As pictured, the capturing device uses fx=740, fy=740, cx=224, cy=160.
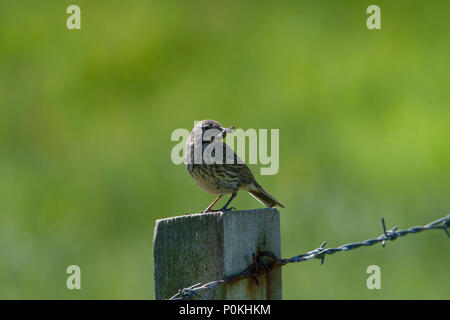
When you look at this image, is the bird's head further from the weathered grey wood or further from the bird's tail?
the weathered grey wood

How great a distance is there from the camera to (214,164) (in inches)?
239

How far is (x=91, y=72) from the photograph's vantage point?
1641 cm

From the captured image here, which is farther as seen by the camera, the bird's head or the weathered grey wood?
the bird's head

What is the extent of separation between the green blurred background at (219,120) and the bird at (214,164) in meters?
3.49

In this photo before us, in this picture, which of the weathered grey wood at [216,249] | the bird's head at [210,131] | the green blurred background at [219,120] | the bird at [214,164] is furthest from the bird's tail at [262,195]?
the green blurred background at [219,120]

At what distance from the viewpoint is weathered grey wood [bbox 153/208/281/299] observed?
3.91m

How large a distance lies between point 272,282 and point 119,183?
29.1ft

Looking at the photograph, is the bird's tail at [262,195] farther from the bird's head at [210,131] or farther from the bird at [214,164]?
the bird's head at [210,131]

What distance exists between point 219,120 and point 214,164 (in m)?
7.20

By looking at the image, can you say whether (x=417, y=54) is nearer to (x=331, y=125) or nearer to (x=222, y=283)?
(x=331, y=125)

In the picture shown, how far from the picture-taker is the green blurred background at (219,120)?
10.4 meters

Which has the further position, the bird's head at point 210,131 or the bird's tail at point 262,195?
the bird's tail at point 262,195

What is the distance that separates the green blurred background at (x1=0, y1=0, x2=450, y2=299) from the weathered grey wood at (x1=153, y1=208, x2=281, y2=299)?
5.28 metres

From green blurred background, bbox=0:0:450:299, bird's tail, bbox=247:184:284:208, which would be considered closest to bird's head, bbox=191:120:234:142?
bird's tail, bbox=247:184:284:208
